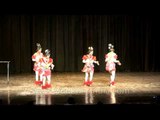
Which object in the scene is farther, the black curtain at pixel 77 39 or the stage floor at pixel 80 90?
the black curtain at pixel 77 39

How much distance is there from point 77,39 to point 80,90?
5.93 m

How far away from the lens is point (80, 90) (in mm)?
12859

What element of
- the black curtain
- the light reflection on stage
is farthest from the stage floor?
the black curtain

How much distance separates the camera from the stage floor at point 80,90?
10.9m

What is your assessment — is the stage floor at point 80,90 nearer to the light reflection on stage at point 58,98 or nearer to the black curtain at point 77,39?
the light reflection on stage at point 58,98

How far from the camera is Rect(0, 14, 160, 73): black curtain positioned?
18.0 metres

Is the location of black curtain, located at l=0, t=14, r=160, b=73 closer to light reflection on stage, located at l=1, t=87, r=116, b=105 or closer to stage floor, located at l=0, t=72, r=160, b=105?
stage floor, located at l=0, t=72, r=160, b=105

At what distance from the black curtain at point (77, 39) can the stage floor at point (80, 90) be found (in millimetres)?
1447

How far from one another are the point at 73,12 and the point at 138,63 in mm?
5614

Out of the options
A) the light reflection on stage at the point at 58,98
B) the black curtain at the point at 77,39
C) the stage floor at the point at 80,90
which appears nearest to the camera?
the light reflection on stage at the point at 58,98

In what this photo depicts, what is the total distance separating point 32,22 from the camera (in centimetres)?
1806

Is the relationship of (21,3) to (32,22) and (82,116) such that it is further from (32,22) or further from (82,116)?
(82,116)

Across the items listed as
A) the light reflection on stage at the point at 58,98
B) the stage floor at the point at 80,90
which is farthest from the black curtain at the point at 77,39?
the light reflection on stage at the point at 58,98

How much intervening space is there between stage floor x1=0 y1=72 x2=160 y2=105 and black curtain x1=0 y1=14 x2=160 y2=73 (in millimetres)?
1447
